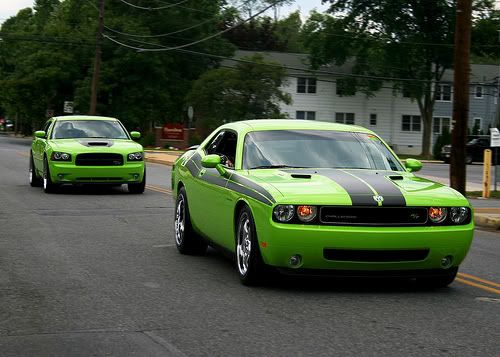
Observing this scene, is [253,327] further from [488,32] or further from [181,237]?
→ [488,32]

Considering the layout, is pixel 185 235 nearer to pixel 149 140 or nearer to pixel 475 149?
pixel 475 149

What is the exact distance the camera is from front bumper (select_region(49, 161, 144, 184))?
18.2 metres

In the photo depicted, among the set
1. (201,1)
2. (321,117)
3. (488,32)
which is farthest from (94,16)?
(488,32)

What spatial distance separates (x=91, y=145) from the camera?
1852 centimetres

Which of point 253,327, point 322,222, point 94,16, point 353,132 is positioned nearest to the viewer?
point 253,327

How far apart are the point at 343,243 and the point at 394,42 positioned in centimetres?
5509

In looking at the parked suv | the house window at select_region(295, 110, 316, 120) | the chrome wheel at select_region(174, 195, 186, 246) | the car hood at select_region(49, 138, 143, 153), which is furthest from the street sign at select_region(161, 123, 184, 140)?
the chrome wheel at select_region(174, 195, 186, 246)

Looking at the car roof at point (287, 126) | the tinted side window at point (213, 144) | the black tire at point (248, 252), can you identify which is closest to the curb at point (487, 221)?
the car roof at point (287, 126)

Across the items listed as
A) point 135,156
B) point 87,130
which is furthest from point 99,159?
point 87,130

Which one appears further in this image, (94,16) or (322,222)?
(94,16)

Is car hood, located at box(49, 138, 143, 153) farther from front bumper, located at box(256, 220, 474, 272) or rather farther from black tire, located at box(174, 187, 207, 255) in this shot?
front bumper, located at box(256, 220, 474, 272)

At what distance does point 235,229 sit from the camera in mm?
8383

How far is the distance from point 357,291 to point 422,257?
0.67 meters

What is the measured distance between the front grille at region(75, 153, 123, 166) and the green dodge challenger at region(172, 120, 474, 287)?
9666 millimetres
